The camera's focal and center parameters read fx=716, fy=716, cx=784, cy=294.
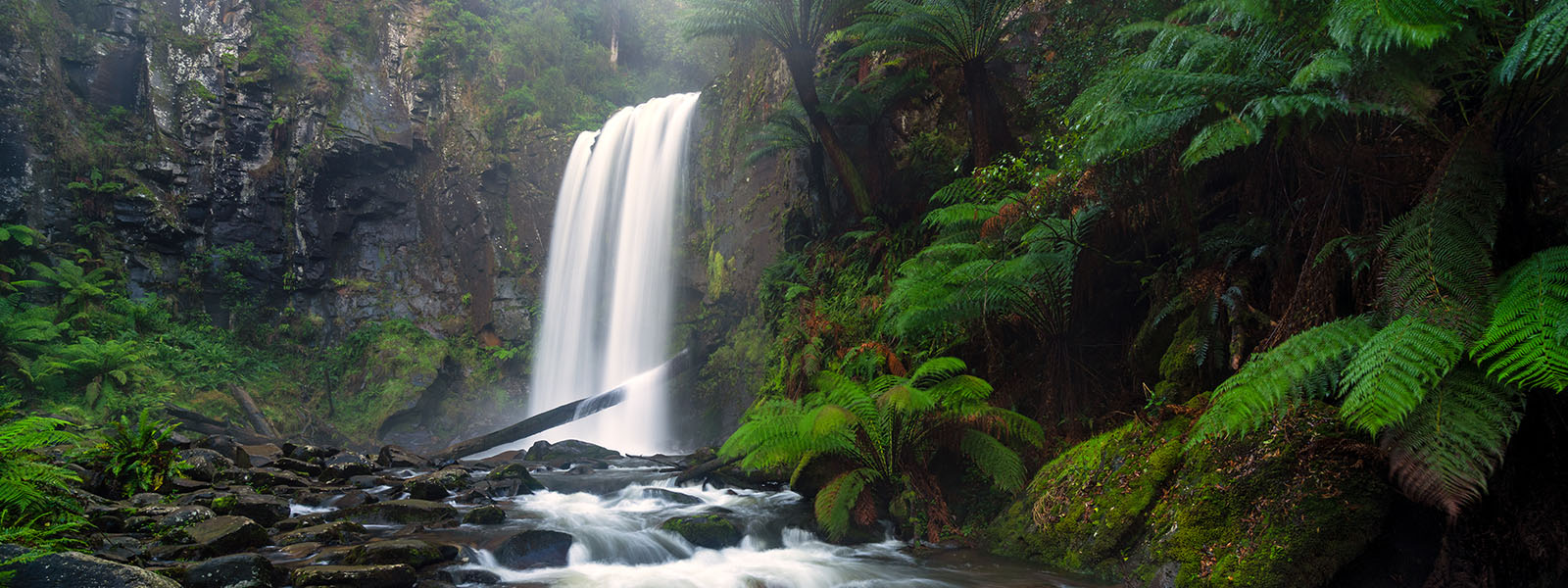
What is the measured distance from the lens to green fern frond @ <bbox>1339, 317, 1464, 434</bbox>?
86.4 inches

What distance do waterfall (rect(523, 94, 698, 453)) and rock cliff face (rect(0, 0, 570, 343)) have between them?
4.48 feet

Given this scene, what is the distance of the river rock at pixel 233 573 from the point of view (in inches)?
146

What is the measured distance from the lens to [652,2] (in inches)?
1033

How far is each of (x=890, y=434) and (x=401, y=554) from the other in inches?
128

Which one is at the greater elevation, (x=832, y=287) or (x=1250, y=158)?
(x=1250, y=158)

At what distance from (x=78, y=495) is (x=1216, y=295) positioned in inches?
290

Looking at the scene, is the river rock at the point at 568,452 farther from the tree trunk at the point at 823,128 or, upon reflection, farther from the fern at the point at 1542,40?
the fern at the point at 1542,40

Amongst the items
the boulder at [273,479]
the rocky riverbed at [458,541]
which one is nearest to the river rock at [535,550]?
the rocky riverbed at [458,541]

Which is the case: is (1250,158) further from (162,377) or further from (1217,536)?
(162,377)

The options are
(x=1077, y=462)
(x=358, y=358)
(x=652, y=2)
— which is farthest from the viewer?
(x=652, y=2)

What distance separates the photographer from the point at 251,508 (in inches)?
217

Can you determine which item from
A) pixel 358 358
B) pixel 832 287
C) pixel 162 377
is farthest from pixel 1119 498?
pixel 358 358

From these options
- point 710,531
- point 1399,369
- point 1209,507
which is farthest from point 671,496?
point 1399,369

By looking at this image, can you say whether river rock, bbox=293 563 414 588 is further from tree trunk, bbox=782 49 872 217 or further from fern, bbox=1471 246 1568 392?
tree trunk, bbox=782 49 872 217
